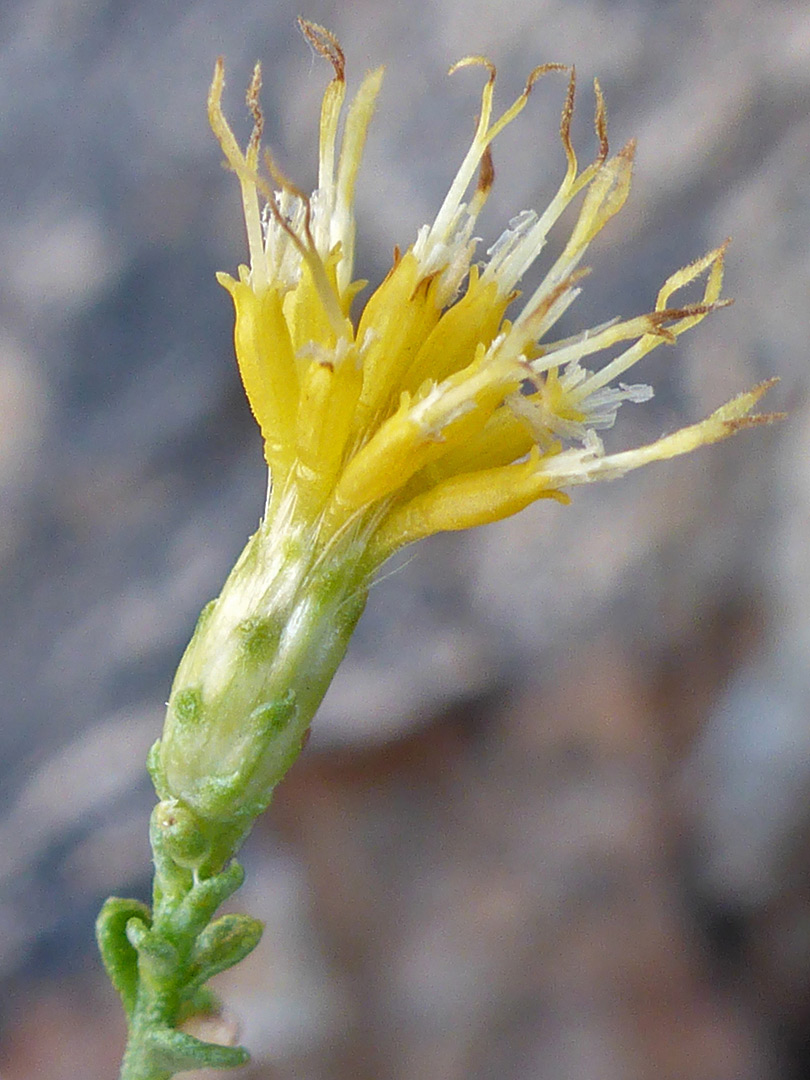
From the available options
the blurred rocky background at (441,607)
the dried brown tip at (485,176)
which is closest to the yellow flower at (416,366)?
the dried brown tip at (485,176)

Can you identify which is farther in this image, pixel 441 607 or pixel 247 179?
pixel 441 607

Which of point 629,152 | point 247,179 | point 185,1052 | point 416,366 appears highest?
point 629,152

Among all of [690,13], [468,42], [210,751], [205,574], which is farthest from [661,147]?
[210,751]

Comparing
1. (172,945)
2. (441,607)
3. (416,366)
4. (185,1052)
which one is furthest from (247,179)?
(441,607)

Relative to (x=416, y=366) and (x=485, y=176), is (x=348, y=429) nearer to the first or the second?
(x=416, y=366)

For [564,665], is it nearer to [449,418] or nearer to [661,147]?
[661,147]

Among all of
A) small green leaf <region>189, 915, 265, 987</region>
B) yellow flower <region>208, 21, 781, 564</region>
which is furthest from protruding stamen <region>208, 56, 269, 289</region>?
small green leaf <region>189, 915, 265, 987</region>

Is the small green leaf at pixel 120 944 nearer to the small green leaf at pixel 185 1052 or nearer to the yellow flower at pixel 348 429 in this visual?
the small green leaf at pixel 185 1052
